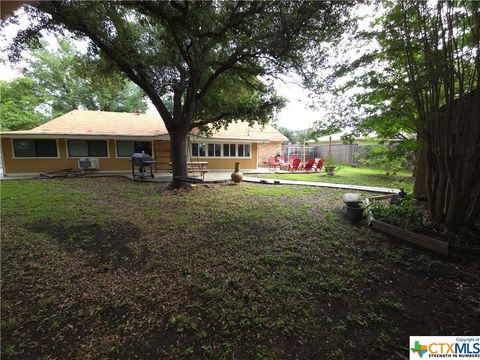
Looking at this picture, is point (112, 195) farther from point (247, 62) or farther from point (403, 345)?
point (403, 345)

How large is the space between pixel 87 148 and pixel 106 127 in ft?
5.91

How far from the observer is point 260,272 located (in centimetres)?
311

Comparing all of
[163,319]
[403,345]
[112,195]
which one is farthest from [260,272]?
[112,195]

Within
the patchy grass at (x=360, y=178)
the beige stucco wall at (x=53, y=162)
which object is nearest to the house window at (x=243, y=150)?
the patchy grass at (x=360, y=178)

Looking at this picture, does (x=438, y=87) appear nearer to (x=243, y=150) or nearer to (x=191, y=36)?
(x=191, y=36)

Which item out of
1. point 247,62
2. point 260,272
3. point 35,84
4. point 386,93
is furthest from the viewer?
point 35,84

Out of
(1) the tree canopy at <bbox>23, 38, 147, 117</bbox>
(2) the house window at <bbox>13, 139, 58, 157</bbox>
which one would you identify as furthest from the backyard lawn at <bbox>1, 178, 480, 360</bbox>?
(1) the tree canopy at <bbox>23, 38, 147, 117</bbox>

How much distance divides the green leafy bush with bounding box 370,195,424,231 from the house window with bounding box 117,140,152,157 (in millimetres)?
13730

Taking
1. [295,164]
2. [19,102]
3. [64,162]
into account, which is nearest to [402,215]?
[295,164]

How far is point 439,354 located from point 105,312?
323 cm

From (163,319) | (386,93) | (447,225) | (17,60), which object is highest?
(17,60)

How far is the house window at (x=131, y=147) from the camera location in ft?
47.1

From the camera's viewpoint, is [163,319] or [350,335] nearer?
[350,335]

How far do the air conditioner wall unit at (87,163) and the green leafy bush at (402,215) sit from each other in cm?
1438
